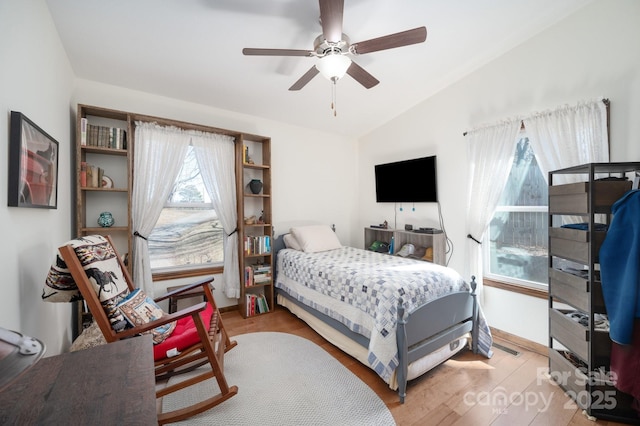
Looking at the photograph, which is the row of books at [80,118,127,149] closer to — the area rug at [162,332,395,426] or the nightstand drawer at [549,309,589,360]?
the area rug at [162,332,395,426]

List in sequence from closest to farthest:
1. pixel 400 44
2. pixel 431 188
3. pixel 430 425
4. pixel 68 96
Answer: pixel 430 425 → pixel 400 44 → pixel 68 96 → pixel 431 188

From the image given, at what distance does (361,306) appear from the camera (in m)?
2.00

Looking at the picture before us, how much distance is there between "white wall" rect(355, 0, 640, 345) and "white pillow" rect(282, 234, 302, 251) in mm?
1408

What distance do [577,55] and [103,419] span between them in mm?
3485

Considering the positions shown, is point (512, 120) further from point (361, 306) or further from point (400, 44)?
point (361, 306)

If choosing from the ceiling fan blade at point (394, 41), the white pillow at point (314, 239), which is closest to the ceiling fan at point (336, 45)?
the ceiling fan blade at point (394, 41)

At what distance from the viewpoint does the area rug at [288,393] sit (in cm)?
156

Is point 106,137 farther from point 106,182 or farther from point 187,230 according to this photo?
point 187,230

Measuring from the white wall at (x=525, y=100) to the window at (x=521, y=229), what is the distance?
0.72ft

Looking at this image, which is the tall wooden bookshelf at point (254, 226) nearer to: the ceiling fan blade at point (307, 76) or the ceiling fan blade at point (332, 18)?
the ceiling fan blade at point (307, 76)

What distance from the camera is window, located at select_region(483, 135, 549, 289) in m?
2.42

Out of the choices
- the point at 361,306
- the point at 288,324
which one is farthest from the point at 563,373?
the point at 288,324

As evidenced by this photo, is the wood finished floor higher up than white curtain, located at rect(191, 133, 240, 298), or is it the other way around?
white curtain, located at rect(191, 133, 240, 298)

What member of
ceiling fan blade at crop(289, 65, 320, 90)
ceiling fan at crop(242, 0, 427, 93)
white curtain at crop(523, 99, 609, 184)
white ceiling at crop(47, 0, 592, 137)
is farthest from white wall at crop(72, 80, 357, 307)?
white curtain at crop(523, 99, 609, 184)
